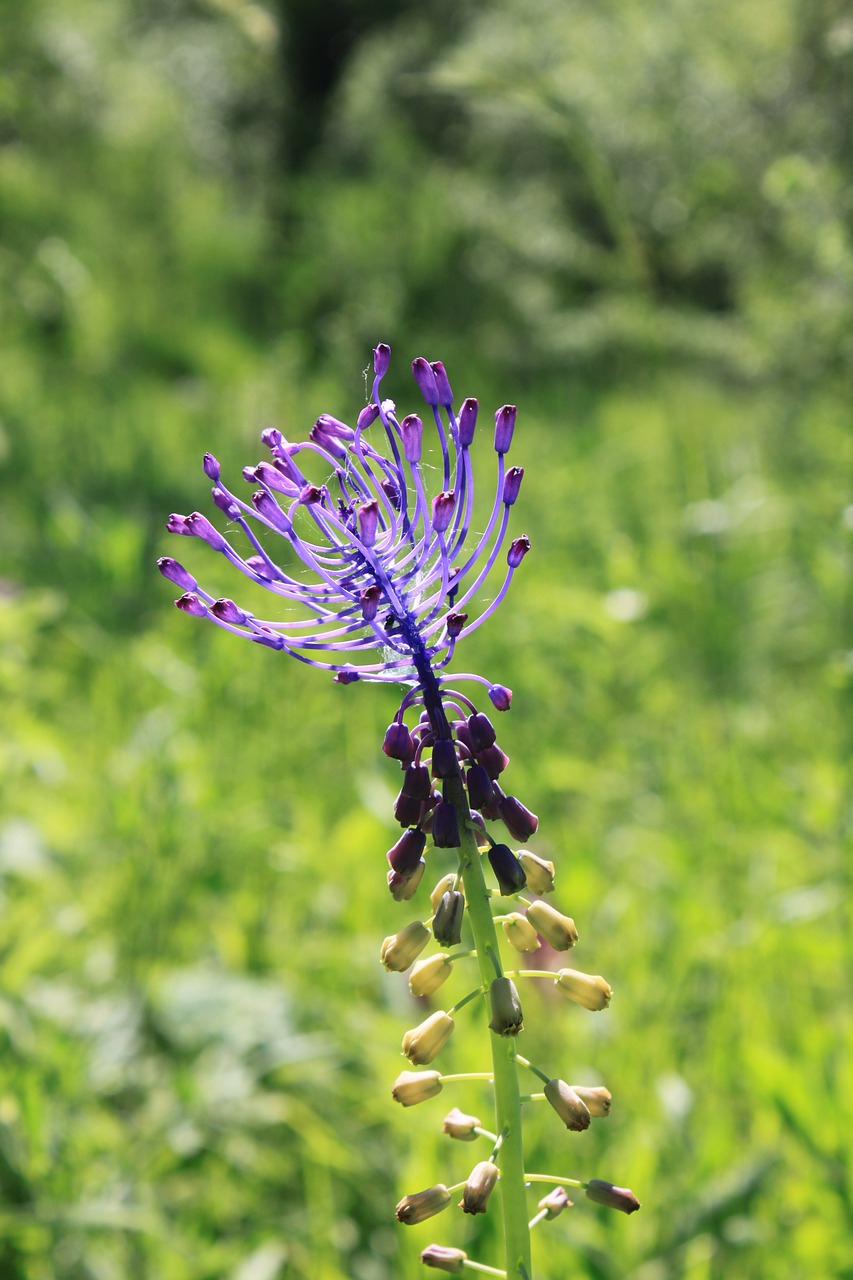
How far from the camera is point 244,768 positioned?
A: 3.49 metres

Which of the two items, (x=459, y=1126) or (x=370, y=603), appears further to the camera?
(x=459, y=1126)

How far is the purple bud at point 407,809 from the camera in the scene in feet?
3.37

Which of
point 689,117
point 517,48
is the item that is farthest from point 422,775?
point 517,48

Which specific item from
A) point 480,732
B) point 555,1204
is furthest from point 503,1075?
point 480,732

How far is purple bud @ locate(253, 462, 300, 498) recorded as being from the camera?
99cm

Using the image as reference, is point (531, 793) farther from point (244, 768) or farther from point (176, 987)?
point (176, 987)

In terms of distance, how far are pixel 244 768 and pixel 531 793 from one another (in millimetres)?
848

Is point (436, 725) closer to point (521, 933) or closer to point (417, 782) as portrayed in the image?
point (417, 782)

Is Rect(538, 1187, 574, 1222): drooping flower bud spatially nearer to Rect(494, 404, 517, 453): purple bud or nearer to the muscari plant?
the muscari plant

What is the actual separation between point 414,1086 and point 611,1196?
196mm

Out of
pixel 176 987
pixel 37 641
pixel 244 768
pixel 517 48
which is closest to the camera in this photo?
pixel 176 987

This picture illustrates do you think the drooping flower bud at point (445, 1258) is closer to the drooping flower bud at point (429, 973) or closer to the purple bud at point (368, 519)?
the drooping flower bud at point (429, 973)

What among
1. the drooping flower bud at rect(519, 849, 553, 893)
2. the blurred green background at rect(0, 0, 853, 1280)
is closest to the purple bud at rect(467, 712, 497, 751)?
the drooping flower bud at rect(519, 849, 553, 893)

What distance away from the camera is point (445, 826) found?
1021mm
